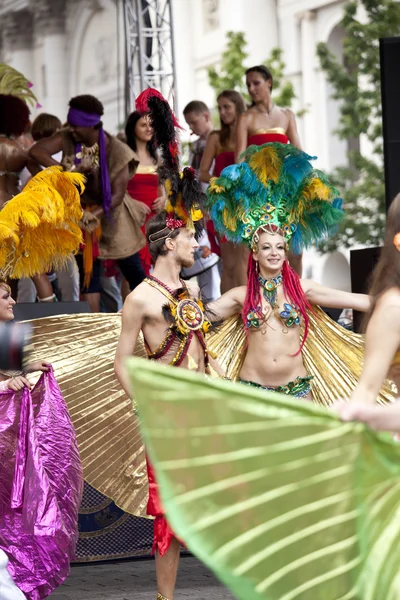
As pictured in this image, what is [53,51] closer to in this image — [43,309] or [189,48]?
[189,48]

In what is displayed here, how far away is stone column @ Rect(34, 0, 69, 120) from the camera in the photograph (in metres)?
24.1

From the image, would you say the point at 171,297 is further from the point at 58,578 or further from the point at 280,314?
the point at 58,578

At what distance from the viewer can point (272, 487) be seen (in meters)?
2.77

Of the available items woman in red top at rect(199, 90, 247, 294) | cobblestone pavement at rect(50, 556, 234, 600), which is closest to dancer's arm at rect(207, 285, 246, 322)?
cobblestone pavement at rect(50, 556, 234, 600)

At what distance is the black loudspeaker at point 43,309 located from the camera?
653cm

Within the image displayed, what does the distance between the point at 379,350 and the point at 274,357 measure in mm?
2188

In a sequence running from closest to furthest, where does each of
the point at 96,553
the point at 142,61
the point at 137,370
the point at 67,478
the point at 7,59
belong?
the point at 137,370, the point at 67,478, the point at 96,553, the point at 142,61, the point at 7,59

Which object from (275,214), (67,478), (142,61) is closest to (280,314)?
(275,214)

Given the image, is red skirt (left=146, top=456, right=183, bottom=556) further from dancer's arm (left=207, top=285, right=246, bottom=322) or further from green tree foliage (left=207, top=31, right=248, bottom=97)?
green tree foliage (left=207, top=31, right=248, bottom=97)

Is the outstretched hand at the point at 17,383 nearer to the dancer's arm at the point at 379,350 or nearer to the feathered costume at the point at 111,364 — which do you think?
the feathered costume at the point at 111,364

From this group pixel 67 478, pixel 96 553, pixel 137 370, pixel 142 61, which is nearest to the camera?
pixel 137 370

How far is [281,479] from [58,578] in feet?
7.80

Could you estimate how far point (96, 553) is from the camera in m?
6.37

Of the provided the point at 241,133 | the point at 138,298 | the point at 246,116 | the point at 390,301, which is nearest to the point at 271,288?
the point at 138,298
